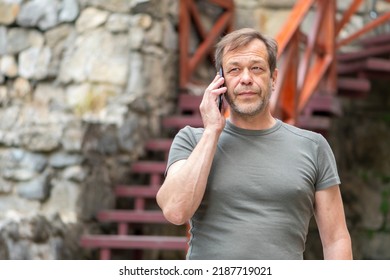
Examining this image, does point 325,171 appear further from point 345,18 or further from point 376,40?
point 376,40

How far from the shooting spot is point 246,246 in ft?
8.57

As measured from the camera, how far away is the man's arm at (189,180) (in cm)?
258

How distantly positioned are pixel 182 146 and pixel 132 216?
3968 millimetres

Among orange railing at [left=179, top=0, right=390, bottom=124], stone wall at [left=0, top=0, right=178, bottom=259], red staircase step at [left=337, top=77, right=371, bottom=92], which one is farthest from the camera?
red staircase step at [left=337, top=77, right=371, bottom=92]

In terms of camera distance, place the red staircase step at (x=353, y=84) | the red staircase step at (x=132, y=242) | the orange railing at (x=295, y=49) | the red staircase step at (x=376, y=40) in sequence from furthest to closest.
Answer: the red staircase step at (x=376, y=40), the red staircase step at (x=353, y=84), the orange railing at (x=295, y=49), the red staircase step at (x=132, y=242)

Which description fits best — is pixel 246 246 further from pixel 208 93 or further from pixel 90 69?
pixel 90 69

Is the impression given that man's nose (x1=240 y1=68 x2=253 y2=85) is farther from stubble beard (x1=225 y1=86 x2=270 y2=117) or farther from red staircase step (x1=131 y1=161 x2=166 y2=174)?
red staircase step (x1=131 y1=161 x2=166 y2=174)

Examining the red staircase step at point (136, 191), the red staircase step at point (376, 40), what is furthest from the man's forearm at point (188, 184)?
the red staircase step at point (376, 40)

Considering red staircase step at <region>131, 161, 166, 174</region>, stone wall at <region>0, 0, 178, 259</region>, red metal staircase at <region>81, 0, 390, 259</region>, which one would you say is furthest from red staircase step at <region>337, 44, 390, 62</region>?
red staircase step at <region>131, 161, 166, 174</region>

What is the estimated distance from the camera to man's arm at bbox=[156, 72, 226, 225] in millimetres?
2582

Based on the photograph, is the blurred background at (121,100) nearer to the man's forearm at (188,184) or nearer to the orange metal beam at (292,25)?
the orange metal beam at (292,25)

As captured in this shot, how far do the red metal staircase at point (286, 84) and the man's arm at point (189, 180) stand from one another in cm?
342

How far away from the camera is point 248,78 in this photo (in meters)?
2.71

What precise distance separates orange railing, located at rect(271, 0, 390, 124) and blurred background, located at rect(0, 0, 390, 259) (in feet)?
0.03
